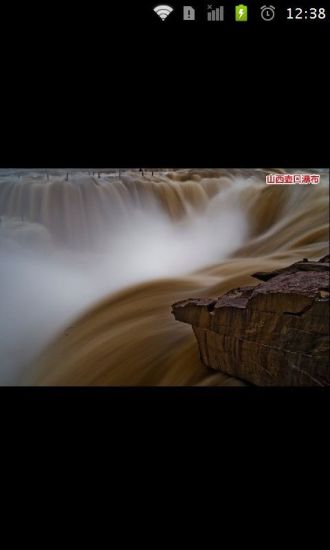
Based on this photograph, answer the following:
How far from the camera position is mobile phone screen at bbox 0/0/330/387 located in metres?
2.27

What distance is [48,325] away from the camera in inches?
99.0
